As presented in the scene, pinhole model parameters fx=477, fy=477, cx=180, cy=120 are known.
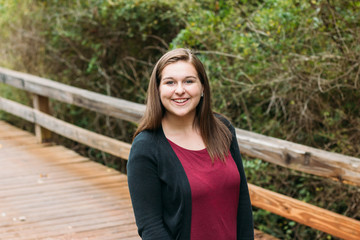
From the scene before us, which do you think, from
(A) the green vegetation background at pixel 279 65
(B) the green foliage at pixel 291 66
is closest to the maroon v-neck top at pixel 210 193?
(B) the green foliage at pixel 291 66

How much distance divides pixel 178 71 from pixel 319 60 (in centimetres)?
340

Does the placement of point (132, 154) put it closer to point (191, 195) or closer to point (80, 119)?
point (191, 195)

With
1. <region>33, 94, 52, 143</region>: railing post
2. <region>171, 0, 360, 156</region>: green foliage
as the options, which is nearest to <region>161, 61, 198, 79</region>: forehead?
<region>171, 0, 360, 156</region>: green foliage

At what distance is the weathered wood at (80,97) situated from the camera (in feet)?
16.0

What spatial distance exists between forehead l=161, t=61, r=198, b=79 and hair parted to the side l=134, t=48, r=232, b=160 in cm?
1

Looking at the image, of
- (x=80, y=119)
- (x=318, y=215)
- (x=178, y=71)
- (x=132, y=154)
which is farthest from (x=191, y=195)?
(x=80, y=119)

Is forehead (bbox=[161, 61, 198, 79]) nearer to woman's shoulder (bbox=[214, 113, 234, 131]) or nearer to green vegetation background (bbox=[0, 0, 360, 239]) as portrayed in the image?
woman's shoulder (bbox=[214, 113, 234, 131])

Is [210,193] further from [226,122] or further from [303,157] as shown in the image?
[303,157]

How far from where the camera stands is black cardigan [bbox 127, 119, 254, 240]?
213 centimetres

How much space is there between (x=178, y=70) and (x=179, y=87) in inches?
3.1

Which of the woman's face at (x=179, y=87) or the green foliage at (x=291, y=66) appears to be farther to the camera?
the green foliage at (x=291, y=66)

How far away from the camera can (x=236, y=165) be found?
2398 mm

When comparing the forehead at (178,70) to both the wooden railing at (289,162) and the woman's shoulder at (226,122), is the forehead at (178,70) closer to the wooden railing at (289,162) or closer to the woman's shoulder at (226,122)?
the woman's shoulder at (226,122)

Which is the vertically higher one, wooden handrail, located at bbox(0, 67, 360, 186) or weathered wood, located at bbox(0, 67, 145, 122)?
wooden handrail, located at bbox(0, 67, 360, 186)
